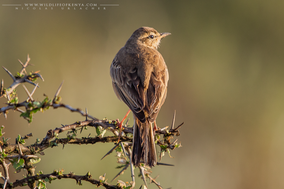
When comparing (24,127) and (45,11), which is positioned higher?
(45,11)

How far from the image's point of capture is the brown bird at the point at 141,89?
3.34 m

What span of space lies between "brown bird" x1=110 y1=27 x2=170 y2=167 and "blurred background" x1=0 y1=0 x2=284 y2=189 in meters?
2.14

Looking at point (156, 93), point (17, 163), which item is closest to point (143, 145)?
point (156, 93)

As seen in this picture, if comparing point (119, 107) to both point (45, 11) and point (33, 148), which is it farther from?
point (33, 148)

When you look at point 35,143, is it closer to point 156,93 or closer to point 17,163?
point 17,163

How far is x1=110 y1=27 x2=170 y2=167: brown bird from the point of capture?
334 cm

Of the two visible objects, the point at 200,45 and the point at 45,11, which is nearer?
the point at 45,11

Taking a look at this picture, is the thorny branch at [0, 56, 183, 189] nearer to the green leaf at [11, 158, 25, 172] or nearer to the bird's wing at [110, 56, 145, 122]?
the green leaf at [11, 158, 25, 172]

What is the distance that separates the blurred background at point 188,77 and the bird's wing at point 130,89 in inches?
83.8

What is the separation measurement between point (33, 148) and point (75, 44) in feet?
17.6

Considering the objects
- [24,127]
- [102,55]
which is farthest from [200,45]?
[24,127]

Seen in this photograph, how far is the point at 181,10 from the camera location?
8.86 meters

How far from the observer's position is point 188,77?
26.2ft

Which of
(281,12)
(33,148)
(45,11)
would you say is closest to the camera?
(33,148)
